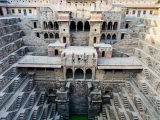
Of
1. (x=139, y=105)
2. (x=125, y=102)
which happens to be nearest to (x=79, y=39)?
(x=125, y=102)

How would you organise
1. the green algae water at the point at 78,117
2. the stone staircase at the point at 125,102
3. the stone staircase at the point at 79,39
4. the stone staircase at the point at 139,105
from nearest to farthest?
the stone staircase at the point at 139,105
the stone staircase at the point at 125,102
the green algae water at the point at 78,117
the stone staircase at the point at 79,39

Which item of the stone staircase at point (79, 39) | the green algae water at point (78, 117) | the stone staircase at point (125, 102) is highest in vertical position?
A: the stone staircase at point (79, 39)

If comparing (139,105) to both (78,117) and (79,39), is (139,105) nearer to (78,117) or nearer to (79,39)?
(78,117)

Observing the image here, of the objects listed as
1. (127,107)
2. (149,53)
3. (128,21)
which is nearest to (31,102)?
(127,107)

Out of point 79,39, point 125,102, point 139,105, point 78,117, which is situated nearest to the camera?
point 139,105

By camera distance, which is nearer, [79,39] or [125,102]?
[125,102]

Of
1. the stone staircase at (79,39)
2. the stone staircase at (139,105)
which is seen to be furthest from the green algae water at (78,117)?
the stone staircase at (79,39)

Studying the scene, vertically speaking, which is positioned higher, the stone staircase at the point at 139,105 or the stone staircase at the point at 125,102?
the stone staircase at the point at 139,105

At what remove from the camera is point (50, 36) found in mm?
27484

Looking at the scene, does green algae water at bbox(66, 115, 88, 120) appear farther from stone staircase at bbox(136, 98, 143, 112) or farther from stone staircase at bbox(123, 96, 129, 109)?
stone staircase at bbox(136, 98, 143, 112)

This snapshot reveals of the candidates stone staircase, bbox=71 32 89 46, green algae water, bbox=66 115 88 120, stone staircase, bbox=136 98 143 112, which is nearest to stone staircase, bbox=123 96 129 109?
stone staircase, bbox=136 98 143 112

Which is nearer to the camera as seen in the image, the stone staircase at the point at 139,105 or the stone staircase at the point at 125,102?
the stone staircase at the point at 139,105

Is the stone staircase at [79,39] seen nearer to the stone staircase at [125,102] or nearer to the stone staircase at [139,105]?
the stone staircase at [125,102]

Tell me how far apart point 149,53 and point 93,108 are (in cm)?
1153
